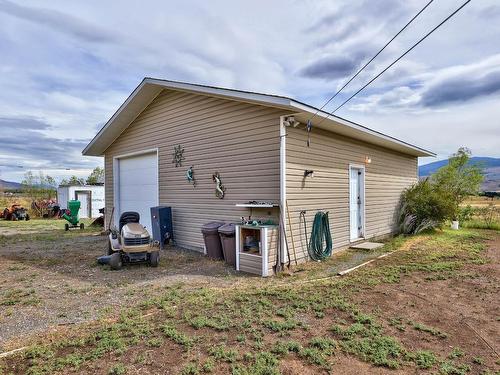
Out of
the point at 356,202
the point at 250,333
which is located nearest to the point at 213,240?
the point at 250,333

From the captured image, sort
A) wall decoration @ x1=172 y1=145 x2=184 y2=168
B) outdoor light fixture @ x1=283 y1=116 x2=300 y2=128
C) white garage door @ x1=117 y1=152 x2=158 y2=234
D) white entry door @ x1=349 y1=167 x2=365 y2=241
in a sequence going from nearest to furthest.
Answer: outdoor light fixture @ x1=283 y1=116 x2=300 y2=128, wall decoration @ x1=172 y1=145 x2=184 y2=168, white entry door @ x1=349 y1=167 x2=365 y2=241, white garage door @ x1=117 y1=152 x2=158 y2=234

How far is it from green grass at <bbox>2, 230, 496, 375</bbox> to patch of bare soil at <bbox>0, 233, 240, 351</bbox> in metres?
0.45

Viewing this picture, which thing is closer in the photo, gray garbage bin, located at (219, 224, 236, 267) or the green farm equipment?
gray garbage bin, located at (219, 224, 236, 267)

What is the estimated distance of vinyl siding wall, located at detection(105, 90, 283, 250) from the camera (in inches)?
249


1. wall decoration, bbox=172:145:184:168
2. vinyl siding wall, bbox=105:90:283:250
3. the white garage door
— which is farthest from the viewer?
the white garage door

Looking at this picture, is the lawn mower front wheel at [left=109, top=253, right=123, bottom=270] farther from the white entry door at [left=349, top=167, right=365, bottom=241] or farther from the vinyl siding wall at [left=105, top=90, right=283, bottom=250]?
the white entry door at [left=349, top=167, right=365, bottom=241]

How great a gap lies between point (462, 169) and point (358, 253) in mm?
7470

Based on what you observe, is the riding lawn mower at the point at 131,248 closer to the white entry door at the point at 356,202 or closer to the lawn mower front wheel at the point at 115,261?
the lawn mower front wheel at the point at 115,261

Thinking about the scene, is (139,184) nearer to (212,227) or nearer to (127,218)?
(127,218)

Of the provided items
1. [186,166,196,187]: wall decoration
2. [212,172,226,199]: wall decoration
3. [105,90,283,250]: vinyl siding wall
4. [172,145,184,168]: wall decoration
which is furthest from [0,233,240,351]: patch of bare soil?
[172,145,184,168]: wall decoration

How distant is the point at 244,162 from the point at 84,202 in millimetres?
17477

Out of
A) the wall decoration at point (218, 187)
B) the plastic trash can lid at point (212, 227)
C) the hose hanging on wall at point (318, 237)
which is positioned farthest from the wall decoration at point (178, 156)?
the hose hanging on wall at point (318, 237)

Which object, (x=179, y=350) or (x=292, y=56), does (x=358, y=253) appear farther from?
(x=179, y=350)

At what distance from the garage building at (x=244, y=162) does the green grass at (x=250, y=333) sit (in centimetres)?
202
